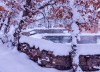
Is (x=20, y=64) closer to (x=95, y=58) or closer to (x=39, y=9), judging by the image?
(x=95, y=58)

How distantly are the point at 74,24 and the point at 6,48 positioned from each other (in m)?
3.52

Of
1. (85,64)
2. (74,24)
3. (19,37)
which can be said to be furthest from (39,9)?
(85,64)

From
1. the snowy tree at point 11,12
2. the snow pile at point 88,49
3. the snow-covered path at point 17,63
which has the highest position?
the snowy tree at point 11,12

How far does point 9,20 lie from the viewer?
36.8 ft

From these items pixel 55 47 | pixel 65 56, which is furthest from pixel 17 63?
pixel 65 56

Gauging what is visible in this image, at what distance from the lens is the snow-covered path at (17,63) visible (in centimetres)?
751

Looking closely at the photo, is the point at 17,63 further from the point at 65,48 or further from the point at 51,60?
the point at 65,48

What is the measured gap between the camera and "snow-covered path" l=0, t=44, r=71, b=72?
7508 millimetres

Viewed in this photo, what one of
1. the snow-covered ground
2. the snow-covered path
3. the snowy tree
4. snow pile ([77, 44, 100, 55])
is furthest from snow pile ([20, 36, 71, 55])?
the snowy tree

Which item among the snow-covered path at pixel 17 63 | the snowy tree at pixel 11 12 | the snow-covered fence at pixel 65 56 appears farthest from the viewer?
the snowy tree at pixel 11 12

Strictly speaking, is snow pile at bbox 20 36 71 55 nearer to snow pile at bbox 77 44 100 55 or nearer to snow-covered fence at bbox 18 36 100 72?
snow-covered fence at bbox 18 36 100 72

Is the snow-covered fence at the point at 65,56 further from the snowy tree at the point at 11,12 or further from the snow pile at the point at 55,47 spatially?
the snowy tree at the point at 11,12

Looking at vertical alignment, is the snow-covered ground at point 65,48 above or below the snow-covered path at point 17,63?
above

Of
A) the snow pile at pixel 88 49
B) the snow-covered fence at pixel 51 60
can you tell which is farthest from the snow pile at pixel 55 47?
the snow pile at pixel 88 49
